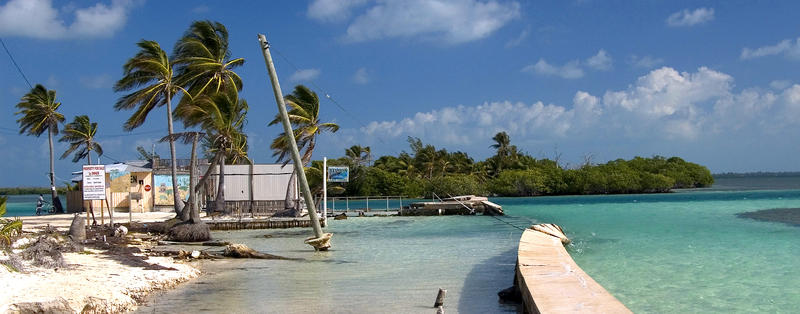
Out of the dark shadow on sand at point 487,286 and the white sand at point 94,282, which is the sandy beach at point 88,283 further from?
the dark shadow on sand at point 487,286

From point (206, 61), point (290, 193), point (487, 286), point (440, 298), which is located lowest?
point (487, 286)

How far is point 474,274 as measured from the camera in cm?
1220

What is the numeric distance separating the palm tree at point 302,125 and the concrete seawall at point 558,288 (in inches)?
916

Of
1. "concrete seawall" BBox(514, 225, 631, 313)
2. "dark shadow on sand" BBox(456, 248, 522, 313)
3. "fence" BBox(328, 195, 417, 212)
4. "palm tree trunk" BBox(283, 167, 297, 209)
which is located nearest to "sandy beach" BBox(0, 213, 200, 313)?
"dark shadow on sand" BBox(456, 248, 522, 313)

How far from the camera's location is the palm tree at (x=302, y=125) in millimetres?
32625

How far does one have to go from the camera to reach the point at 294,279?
38.8 ft

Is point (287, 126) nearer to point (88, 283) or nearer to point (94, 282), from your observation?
point (94, 282)

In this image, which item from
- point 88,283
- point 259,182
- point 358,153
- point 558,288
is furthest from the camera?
point 358,153

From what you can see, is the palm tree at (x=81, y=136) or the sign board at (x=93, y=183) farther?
the palm tree at (x=81, y=136)

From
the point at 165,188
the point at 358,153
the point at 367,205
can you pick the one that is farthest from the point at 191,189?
the point at 358,153

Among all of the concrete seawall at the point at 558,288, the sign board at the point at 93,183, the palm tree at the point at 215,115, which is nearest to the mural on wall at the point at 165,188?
the palm tree at the point at 215,115

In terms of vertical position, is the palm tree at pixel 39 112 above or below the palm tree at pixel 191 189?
above

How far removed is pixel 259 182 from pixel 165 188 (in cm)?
621

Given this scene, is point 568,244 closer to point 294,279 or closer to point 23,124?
point 294,279
